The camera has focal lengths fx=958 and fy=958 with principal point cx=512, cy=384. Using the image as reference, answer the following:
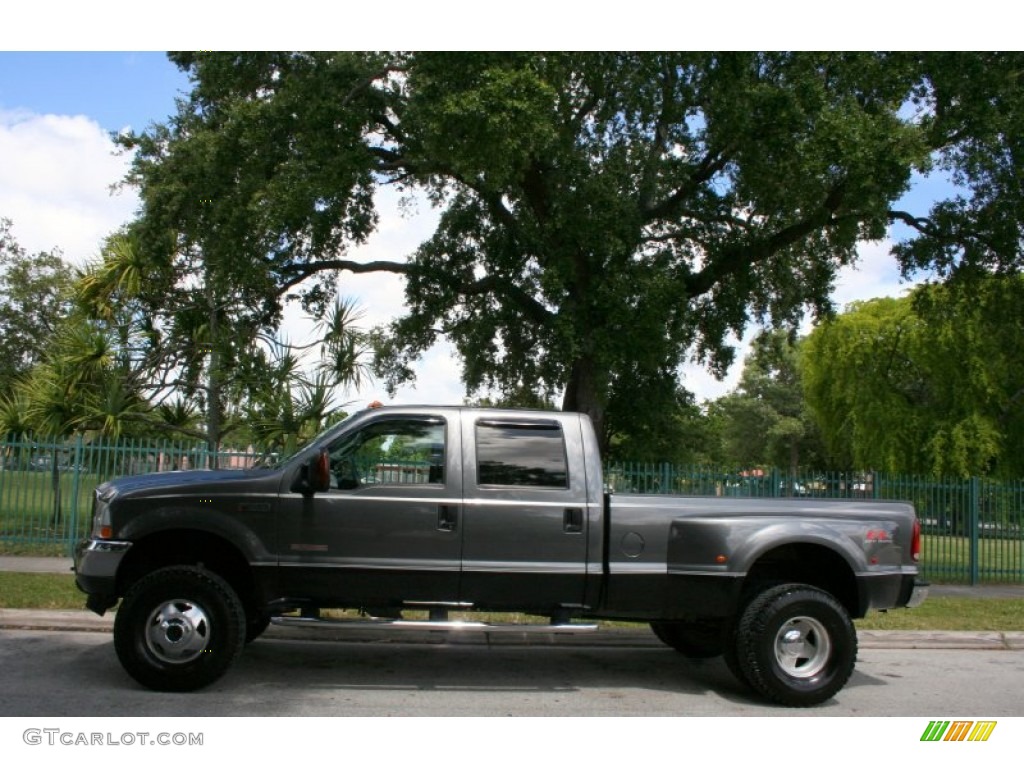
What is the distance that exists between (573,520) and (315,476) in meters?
1.84

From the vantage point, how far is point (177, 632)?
6602 mm

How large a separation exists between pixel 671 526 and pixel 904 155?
9.06m

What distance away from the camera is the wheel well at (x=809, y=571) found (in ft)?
23.3

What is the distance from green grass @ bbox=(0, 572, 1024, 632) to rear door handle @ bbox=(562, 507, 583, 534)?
446 centimetres

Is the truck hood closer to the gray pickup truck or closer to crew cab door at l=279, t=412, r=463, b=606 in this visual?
the gray pickup truck

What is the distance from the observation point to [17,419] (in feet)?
56.0

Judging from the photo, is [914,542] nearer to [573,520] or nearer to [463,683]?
[573,520]

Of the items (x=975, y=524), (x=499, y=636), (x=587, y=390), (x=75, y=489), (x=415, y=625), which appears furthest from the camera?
A: (x=587, y=390)

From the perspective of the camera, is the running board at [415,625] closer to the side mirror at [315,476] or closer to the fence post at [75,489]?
the side mirror at [315,476]

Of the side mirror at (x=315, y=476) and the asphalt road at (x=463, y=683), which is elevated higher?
the side mirror at (x=315, y=476)

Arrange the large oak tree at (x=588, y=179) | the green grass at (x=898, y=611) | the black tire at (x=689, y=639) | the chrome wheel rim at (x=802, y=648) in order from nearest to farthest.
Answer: the chrome wheel rim at (x=802, y=648)
the black tire at (x=689, y=639)
the green grass at (x=898, y=611)
the large oak tree at (x=588, y=179)

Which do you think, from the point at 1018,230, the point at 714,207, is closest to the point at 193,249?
the point at 714,207

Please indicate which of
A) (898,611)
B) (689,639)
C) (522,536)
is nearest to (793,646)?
(689,639)
